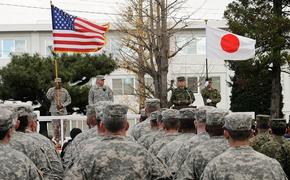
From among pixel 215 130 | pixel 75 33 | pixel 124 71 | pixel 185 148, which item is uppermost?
pixel 75 33

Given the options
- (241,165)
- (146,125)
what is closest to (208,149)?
(241,165)

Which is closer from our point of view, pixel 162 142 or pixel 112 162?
pixel 112 162

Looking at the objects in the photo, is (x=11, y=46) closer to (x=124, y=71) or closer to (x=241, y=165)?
(x=124, y=71)

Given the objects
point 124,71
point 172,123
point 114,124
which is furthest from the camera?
point 124,71

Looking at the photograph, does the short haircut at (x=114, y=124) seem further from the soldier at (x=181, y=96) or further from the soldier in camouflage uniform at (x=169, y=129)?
the soldier at (x=181, y=96)

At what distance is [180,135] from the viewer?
7.89 m

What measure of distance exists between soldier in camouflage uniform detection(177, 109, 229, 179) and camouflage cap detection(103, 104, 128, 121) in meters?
0.95

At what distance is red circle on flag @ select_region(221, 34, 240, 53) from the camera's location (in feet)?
56.5

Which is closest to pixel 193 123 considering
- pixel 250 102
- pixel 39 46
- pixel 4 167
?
pixel 4 167

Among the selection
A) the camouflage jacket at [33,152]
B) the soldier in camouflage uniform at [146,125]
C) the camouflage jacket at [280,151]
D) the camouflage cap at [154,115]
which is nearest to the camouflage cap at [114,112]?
the camouflage jacket at [33,152]

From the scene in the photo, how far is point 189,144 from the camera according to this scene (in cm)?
703

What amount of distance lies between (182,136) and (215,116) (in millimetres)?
1233

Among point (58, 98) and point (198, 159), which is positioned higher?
point (58, 98)

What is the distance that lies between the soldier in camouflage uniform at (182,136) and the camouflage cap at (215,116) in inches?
36.0
